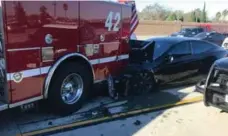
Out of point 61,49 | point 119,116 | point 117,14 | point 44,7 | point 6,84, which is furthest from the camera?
point 117,14

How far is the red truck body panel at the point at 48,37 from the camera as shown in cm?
518

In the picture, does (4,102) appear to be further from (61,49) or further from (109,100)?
(109,100)

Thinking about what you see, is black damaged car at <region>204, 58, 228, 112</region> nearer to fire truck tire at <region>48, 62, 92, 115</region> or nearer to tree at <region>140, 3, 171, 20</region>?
fire truck tire at <region>48, 62, 92, 115</region>

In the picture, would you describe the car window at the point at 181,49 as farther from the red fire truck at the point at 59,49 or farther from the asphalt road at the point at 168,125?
the asphalt road at the point at 168,125

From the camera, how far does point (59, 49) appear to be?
236 inches

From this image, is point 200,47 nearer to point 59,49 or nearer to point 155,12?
point 59,49

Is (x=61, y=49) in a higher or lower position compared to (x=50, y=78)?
higher

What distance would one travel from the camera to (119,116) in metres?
6.42

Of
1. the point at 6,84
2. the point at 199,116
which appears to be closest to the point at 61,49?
the point at 6,84

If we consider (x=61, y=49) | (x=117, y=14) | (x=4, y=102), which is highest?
(x=117, y=14)

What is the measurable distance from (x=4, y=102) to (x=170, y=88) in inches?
182

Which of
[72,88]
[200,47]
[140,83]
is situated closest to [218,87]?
[140,83]

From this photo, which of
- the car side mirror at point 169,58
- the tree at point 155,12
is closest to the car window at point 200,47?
the car side mirror at point 169,58

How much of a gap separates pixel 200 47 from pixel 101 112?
150 inches
